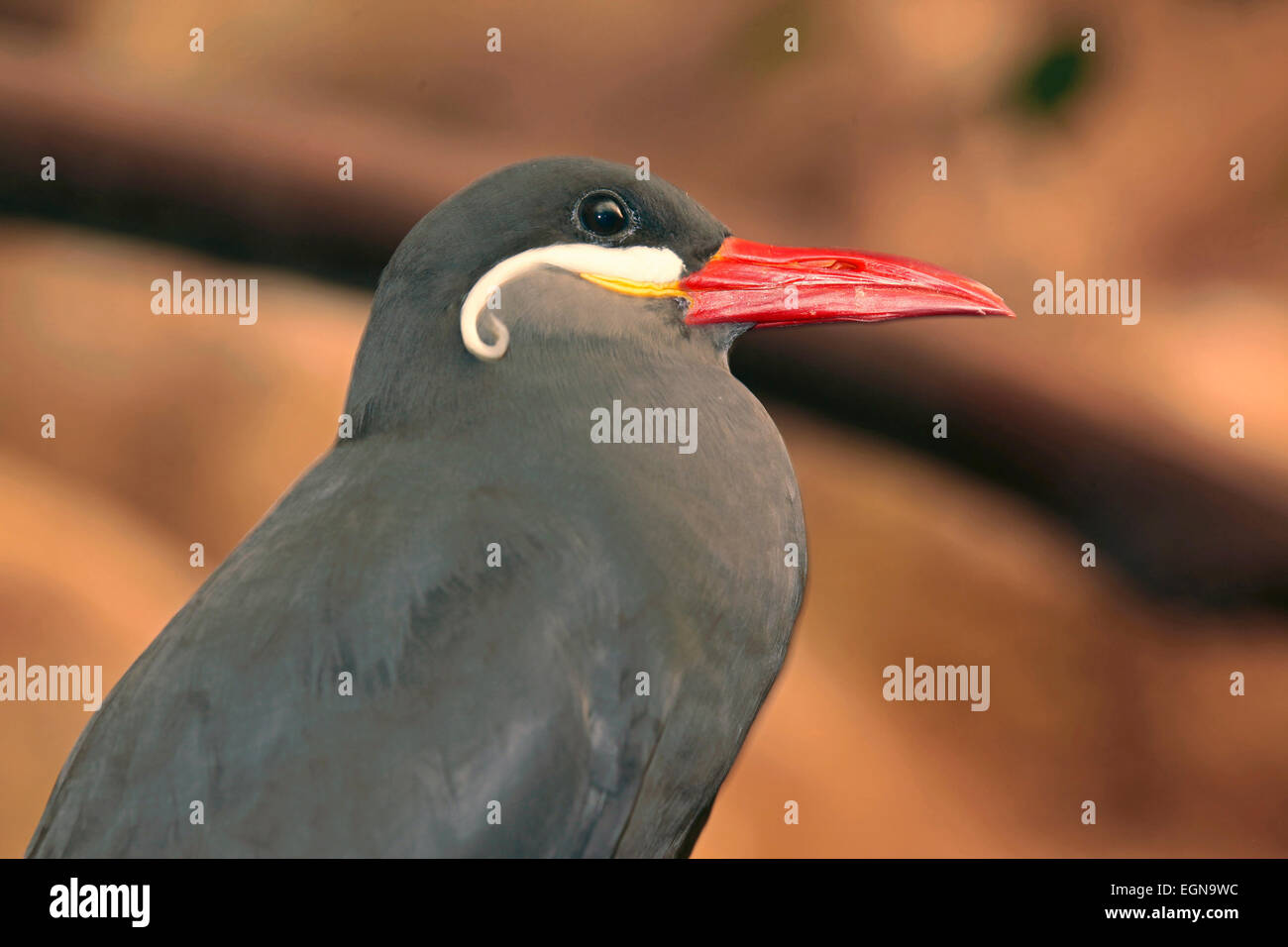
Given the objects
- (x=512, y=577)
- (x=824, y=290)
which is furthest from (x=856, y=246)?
(x=512, y=577)

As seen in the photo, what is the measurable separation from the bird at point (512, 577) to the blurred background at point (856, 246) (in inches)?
30.0

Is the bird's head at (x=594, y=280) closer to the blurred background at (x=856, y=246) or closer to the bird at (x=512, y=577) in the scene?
the bird at (x=512, y=577)

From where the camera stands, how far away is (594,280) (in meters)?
0.93

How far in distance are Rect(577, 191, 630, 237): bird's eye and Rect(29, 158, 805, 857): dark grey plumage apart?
1 centimetres

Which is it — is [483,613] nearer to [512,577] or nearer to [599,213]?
[512,577]

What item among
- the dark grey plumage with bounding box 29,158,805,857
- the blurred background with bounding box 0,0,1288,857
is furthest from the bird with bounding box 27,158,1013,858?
the blurred background with bounding box 0,0,1288,857

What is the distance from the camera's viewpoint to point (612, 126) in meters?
2.05

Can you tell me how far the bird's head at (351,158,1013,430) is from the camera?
0.88 metres

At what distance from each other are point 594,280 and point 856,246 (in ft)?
4.02

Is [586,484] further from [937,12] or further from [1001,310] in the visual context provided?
[937,12]

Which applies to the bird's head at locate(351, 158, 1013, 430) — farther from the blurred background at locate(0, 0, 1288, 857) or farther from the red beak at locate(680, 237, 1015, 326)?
the blurred background at locate(0, 0, 1288, 857)

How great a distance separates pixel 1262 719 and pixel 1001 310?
1377 mm

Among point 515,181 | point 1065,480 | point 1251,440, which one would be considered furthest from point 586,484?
point 1251,440

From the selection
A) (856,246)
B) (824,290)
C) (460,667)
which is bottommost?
(460,667)
